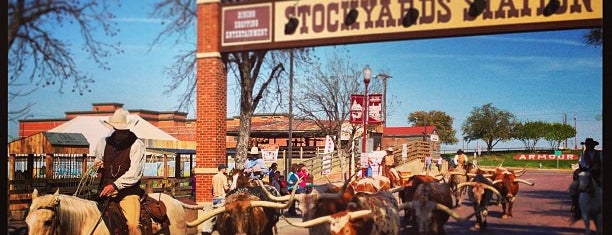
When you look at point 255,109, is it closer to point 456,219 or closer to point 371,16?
point 371,16

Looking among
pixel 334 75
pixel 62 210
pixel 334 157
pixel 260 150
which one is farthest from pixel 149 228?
pixel 334 75

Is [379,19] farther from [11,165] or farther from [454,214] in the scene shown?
[11,165]

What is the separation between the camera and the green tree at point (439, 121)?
5.86m

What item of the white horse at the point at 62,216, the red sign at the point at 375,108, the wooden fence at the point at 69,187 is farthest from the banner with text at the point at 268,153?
the white horse at the point at 62,216

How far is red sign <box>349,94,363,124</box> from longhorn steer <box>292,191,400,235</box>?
66cm

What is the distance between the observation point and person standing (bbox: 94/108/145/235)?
6129 millimetres

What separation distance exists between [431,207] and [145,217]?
2.63m

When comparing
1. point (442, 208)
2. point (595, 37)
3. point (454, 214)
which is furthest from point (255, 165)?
point (595, 37)

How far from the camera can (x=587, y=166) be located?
5426mm

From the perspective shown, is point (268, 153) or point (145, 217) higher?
point (268, 153)

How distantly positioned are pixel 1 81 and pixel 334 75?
3089mm

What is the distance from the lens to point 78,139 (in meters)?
7.12

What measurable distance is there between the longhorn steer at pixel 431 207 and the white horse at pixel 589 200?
91cm

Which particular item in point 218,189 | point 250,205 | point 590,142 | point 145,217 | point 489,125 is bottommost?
point 145,217
